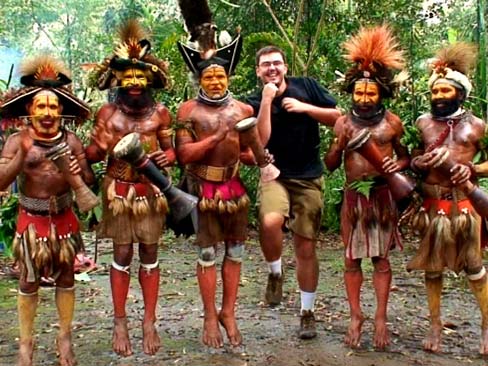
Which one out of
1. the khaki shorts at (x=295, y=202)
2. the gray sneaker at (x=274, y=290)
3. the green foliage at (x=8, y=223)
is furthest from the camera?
the gray sneaker at (x=274, y=290)

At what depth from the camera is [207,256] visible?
4.15 metres

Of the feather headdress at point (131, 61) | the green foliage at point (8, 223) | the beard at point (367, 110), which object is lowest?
the green foliage at point (8, 223)

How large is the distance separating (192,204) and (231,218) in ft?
1.19

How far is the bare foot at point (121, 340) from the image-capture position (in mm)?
4008

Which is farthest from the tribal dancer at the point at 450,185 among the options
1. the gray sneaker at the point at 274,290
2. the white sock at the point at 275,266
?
the gray sneaker at the point at 274,290

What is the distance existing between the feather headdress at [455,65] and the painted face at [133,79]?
1.73 m

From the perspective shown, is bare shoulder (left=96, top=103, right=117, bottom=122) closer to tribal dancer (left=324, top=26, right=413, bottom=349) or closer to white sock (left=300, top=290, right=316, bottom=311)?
tribal dancer (left=324, top=26, right=413, bottom=349)

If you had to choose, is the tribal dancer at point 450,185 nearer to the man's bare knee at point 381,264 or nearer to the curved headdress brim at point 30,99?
the man's bare knee at point 381,264

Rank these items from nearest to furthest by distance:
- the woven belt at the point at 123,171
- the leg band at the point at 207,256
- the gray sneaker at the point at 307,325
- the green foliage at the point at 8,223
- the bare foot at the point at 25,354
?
the bare foot at the point at 25,354 → the woven belt at the point at 123,171 → the leg band at the point at 207,256 → the green foliage at the point at 8,223 → the gray sneaker at the point at 307,325

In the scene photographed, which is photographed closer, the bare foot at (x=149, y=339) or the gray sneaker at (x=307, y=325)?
the bare foot at (x=149, y=339)

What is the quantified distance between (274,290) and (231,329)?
46.3 inches

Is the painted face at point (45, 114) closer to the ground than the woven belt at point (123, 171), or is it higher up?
higher up

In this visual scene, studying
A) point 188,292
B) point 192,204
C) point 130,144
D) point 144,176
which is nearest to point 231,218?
point 192,204

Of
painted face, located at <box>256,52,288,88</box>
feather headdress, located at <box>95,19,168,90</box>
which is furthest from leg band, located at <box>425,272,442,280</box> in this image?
feather headdress, located at <box>95,19,168,90</box>
